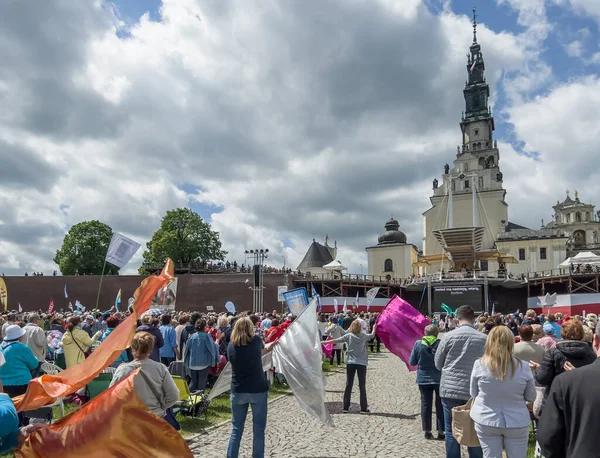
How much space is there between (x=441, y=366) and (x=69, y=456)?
4.34m

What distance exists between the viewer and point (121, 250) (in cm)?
1622

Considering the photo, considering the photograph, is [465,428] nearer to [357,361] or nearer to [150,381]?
[150,381]

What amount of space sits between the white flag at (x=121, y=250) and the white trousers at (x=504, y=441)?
13.7 meters

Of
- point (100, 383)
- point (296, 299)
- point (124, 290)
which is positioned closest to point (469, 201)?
point (124, 290)

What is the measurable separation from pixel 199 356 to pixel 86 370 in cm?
648

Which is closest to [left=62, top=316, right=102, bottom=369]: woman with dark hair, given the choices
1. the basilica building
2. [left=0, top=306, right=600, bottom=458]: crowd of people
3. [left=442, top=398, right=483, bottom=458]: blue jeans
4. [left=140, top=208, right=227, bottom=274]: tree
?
[left=0, top=306, right=600, bottom=458]: crowd of people

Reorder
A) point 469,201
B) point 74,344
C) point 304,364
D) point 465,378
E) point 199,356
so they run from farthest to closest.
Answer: point 469,201 → point 199,356 → point 74,344 → point 304,364 → point 465,378

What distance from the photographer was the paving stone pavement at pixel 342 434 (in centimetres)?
704

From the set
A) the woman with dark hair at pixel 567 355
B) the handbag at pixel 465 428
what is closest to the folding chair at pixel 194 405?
the handbag at pixel 465 428

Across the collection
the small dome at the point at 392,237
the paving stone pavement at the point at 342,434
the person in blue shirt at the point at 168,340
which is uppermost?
the small dome at the point at 392,237

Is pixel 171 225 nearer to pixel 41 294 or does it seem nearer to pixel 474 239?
pixel 41 294

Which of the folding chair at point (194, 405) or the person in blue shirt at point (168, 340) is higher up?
the person in blue shirt at point (168, 340)

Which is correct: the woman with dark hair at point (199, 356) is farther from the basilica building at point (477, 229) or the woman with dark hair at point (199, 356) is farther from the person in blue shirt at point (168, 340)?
the basilica building at point (477, 229)

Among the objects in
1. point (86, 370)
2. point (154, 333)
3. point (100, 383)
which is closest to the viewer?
point (86, 370)
